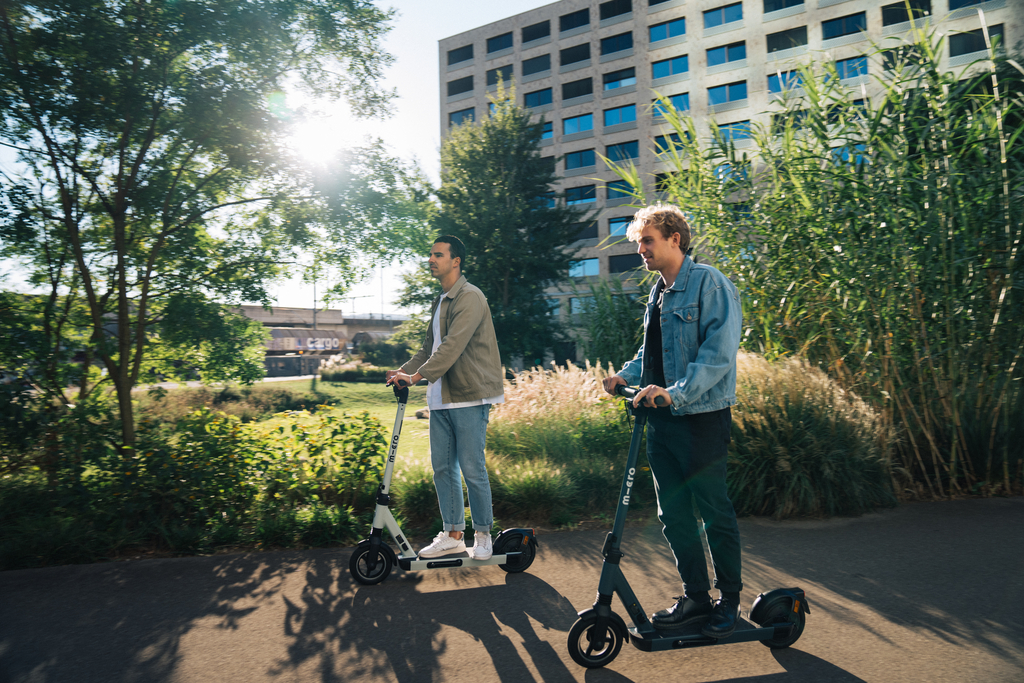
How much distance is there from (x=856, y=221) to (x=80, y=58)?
6867 mm

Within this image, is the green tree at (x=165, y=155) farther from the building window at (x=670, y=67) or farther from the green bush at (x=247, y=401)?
the building window at (x=670, y=67)

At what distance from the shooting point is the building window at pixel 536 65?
144 feet

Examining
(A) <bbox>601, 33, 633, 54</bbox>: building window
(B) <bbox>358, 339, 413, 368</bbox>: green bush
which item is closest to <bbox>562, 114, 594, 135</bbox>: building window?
(A) <bbox>601, 33, 633, 54</bbox>: building window

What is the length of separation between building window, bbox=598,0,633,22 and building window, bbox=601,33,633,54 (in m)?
1.46

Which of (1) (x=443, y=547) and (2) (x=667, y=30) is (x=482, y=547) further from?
(2) (x=667, y=30)

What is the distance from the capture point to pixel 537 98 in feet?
146

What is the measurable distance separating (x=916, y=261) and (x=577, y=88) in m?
41.4

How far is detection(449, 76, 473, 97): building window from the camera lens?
153ft

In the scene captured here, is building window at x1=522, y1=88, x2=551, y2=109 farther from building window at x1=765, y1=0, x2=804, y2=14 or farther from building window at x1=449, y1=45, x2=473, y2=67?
building window at x1=765, y1=0, x2=804, y2=14

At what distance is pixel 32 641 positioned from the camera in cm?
298

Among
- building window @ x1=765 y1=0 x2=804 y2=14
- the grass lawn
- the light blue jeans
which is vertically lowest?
the grass lawn

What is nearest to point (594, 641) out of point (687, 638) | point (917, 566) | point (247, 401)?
point (687, 638)

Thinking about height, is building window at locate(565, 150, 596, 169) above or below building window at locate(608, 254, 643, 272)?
above

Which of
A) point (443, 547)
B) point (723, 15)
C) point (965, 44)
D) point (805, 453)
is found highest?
point (723, 15)
